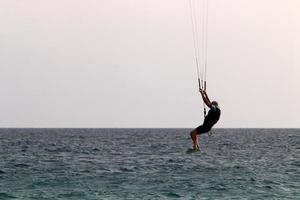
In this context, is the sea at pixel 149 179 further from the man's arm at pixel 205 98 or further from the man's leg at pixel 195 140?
the man's arm at pixel 205 98

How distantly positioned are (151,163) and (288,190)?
25.3m

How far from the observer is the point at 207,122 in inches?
1016

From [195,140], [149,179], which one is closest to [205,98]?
[195,140]

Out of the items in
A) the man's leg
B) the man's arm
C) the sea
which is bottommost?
the sea

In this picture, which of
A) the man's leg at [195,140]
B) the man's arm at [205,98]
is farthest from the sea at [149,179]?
the man's arm at [205,98]

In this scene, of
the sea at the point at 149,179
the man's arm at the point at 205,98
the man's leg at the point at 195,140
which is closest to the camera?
the man's arm at the point at 205,98

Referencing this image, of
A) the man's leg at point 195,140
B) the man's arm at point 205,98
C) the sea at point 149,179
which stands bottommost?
the sea at point 149,179

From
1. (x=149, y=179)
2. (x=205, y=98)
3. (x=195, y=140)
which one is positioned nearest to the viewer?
(x=205, y=98)

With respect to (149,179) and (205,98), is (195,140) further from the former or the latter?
(149,179)

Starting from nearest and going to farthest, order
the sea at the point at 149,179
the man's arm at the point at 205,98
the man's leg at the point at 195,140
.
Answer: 1. the man's arm at the point at 205,98
2. the man's leg at the point at 195,140
3. the sea at the point at 149,179

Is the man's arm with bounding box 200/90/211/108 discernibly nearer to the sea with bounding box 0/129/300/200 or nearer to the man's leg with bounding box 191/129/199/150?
the man's leg with bounding box 191/129/199/150

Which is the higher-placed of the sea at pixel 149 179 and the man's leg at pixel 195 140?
the man's leg at pixel 195 140

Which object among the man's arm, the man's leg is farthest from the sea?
the man's arm

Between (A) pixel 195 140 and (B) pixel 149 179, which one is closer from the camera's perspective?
(A) pixel 195 140
